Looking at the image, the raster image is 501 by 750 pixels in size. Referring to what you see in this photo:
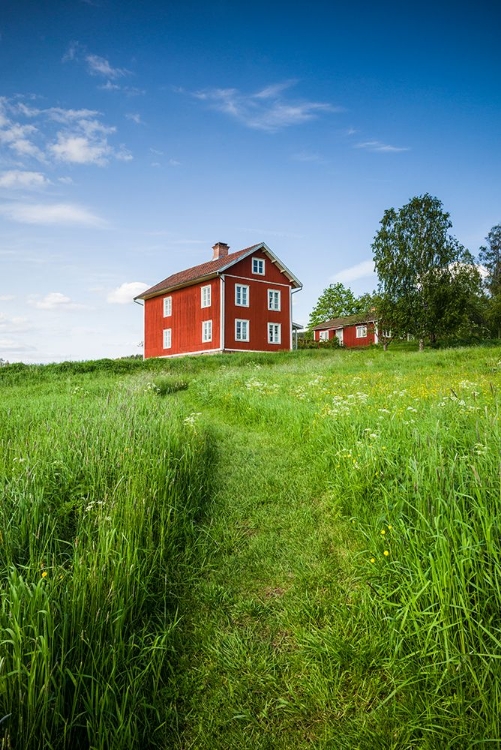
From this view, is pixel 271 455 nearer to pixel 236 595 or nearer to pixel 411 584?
pixel 236 595

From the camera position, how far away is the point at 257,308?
3366 cm

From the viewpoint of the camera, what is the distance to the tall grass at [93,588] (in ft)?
7.45

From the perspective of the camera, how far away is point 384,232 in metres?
35.9

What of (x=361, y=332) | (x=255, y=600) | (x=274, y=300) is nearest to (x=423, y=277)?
(x=274, y=300)

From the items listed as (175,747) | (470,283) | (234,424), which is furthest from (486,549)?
(470,283)

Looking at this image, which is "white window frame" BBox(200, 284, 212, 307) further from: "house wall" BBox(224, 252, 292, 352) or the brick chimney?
the brick chimney

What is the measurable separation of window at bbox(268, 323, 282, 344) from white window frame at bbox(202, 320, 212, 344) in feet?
17.0

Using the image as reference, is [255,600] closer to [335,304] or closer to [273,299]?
[273,299]

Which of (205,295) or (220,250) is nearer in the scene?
(205,295)

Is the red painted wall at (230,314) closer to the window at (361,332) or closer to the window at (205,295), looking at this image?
the window at (205,295)

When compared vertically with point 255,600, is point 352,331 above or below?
above

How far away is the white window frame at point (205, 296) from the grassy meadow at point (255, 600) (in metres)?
27.6

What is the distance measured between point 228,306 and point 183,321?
5166 mm

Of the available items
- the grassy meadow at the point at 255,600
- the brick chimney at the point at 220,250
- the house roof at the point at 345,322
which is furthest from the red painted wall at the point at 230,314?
the grassy meadow at the point at 255,600
